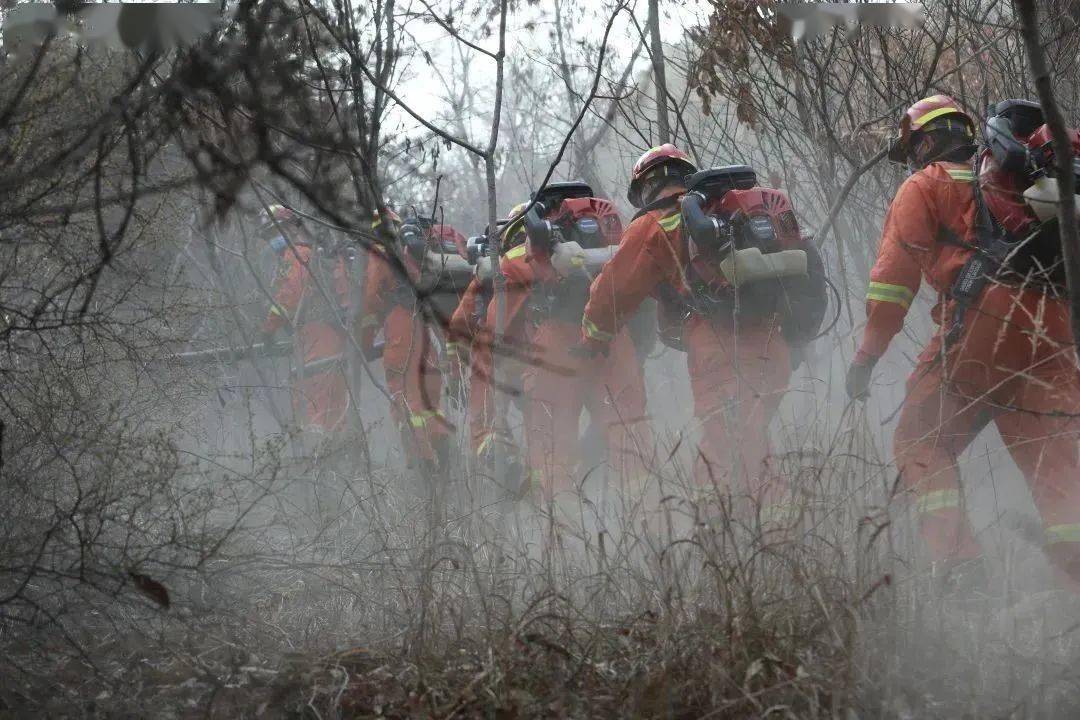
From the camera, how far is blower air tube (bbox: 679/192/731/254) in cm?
508

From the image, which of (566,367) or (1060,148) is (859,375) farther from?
(1060,148)

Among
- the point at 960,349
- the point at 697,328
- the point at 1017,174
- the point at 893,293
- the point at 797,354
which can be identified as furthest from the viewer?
the point at 797,354

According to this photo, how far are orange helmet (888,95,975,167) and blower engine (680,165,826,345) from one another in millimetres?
812

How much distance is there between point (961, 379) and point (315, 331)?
632 cm

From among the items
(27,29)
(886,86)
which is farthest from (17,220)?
(886,86)

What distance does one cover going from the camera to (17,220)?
2.78 m

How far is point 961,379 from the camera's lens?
4.14 meters

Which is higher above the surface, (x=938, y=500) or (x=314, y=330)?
(x=314, y=330)

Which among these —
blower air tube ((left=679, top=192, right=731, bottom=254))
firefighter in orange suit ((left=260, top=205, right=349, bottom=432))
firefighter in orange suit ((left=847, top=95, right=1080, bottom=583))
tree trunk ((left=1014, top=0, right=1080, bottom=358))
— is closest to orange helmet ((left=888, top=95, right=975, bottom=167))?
firefighter in orange suit ((left=847, top=95, right=1080, bottom=583))

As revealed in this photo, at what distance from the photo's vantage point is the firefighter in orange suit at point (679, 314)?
16.8ft

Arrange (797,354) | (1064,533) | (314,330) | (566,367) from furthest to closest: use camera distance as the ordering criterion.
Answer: (314,330) → (566,367) → (797,354) → (1064,533)

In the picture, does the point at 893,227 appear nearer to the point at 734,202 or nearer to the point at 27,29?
the point at 734,202

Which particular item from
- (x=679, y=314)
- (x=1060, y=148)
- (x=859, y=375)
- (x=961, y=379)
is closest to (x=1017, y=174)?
(x=961, y=379)

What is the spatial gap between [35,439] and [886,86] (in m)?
4.48
